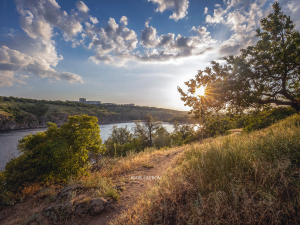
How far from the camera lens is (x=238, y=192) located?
7.75 ft

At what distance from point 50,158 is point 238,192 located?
7653mm

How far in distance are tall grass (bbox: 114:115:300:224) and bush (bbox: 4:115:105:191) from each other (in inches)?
195

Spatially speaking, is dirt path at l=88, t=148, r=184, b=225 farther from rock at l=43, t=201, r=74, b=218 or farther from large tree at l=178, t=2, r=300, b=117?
large tree at l=178, t=2, r=300, b=117

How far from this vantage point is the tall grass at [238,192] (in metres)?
2.05

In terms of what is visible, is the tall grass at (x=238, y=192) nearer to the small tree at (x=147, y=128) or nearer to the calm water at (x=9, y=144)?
the calm water at (x=9, y=144)

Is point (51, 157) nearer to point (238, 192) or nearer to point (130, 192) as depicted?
point (130, 192)

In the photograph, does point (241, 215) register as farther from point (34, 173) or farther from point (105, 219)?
point (34, 173)

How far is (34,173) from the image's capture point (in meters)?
6.24

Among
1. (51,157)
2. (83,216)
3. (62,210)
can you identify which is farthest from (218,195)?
(51,157)

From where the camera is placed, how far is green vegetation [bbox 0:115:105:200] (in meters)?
5.98

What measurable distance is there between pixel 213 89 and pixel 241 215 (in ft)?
20.5

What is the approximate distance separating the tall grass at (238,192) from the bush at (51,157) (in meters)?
4.95

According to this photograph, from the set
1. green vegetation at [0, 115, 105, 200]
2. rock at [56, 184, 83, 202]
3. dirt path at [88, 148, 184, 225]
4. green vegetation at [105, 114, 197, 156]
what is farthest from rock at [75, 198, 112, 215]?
green vegetation at [105, 114, 197, 156]

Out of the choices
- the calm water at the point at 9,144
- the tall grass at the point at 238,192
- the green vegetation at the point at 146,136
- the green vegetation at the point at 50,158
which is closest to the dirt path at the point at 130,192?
the tall grass at the point at 238,192
